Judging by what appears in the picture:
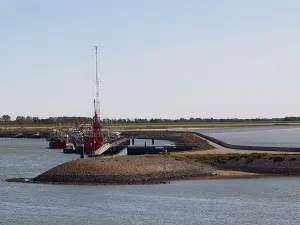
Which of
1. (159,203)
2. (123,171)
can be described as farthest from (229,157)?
(159,203)

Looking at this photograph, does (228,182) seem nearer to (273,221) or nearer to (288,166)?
(288,166)

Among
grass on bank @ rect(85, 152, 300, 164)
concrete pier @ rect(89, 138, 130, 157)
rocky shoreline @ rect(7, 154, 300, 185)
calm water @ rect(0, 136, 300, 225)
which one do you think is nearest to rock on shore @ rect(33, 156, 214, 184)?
rocky shoreline @ rect(7, 154, 300, 185)

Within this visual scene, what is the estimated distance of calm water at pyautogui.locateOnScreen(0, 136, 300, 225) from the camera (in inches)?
1645

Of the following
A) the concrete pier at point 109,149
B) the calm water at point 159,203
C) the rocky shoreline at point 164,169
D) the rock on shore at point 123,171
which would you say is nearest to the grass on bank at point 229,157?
the rocky shoreline at point 164,169

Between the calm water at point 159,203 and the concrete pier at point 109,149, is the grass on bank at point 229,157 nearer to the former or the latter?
the calm water at point 159,203

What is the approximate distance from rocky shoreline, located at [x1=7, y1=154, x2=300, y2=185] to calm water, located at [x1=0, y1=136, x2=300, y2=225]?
2.78 metres

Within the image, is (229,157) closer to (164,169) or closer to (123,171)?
(164,169)

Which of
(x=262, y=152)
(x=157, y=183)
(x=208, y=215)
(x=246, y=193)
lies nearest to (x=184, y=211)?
(x=208, y=215)

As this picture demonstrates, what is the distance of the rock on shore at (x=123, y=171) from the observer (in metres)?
59.9

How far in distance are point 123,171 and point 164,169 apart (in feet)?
15.0

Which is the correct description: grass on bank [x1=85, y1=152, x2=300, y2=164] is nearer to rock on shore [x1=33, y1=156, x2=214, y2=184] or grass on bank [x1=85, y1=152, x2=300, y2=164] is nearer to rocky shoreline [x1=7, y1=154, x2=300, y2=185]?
rocky shoreline [x1=7, y1=154, x2=300, y2=185]

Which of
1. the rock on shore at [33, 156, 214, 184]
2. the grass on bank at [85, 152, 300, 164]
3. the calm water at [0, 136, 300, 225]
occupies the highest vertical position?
the grass on bank at [85, 152, 300, 164]

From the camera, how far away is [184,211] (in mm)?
44219

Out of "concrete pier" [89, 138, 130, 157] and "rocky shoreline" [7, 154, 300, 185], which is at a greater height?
"concrete pier" [89, 138, 130, 157]
